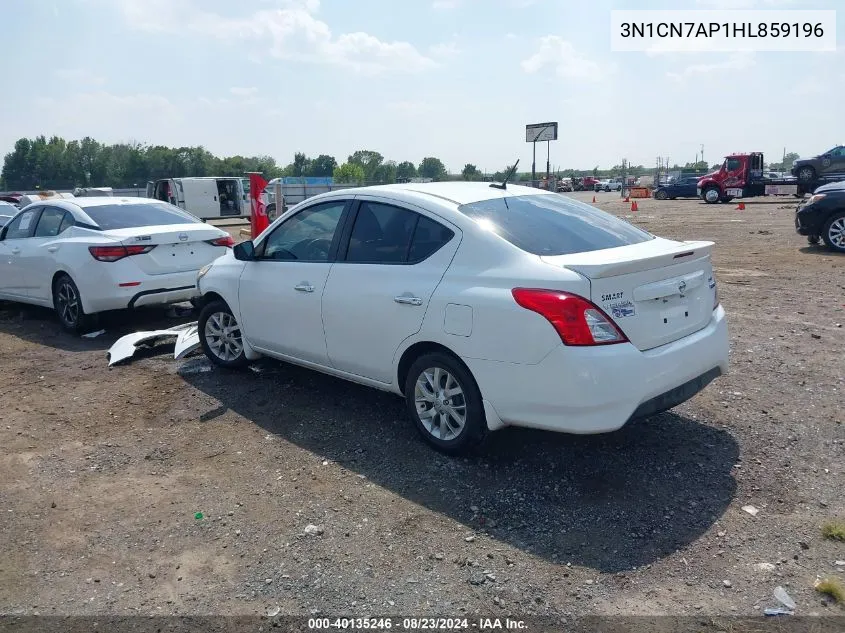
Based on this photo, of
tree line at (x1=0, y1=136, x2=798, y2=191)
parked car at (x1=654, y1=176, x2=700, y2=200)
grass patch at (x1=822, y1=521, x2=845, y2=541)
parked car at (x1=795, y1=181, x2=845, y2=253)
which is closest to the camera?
grass patch at (x1=822, y1=521, x2=845, y2=541)

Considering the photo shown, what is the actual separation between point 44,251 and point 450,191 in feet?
18.9

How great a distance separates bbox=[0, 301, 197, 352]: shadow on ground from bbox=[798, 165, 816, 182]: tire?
31632 millimetres

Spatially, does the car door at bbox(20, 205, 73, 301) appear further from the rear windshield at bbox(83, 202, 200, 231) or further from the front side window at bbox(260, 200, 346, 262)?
the front side window at bbox(260, 200, 346, 262)

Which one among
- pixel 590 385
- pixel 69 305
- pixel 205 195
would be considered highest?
pixel 205 195

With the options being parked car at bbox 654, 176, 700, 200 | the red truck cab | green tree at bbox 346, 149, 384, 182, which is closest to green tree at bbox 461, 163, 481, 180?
the red truck cab

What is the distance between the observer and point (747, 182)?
33094 millimetres

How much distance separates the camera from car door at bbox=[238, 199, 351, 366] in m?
5.06

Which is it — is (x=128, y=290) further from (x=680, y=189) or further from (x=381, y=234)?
(x=680, y=189)

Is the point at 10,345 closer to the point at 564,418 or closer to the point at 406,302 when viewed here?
the point at 406,302

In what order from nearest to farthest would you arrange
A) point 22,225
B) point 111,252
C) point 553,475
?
1. point 553,475
2. point 111,252
3. point 22,225

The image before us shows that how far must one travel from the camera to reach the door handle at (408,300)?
4.24m

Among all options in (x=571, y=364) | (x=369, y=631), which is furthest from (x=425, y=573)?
(x=571, y=364)

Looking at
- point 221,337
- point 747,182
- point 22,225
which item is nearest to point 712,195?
point 747,182

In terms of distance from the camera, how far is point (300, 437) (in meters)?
4.78
